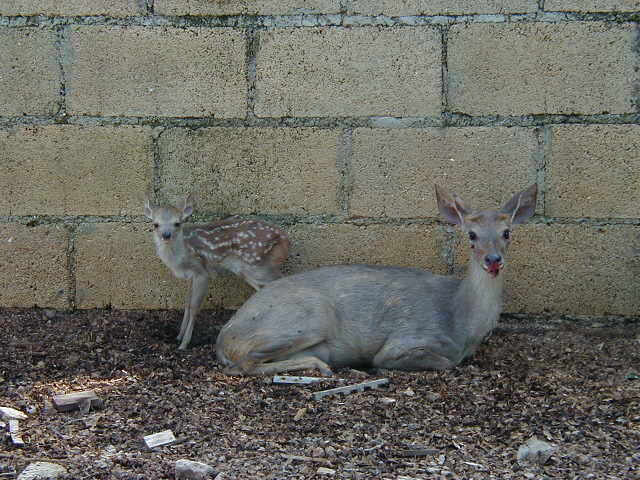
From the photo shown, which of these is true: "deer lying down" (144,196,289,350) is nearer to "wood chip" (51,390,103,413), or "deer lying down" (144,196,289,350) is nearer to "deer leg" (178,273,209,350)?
"deer leg" (178,273,209,350)

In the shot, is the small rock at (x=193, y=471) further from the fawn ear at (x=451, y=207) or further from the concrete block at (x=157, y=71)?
the concrete block at (x=157, y=71)

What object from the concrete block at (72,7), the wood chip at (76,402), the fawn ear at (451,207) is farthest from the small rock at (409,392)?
the concrete block at (72,7)

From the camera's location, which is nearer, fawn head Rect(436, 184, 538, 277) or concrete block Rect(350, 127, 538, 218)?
fawn head Rect(436, 184, 538, 277)

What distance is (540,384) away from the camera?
15.5 ft

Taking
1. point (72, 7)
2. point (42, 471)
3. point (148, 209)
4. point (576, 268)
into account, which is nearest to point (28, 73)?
point (72, 7)

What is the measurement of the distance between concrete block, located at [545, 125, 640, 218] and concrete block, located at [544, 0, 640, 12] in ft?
2.57

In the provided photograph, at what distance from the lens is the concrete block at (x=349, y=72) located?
5805 millimetres

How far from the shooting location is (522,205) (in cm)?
526

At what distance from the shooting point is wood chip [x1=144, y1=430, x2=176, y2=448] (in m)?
3.87

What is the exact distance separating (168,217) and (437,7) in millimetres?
2322

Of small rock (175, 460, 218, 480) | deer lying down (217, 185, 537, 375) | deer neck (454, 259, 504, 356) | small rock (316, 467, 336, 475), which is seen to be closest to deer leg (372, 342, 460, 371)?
deer lying down (217, 185, 537, 375)

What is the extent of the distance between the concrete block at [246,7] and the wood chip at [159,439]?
123 inches

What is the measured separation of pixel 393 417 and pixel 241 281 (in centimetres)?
219

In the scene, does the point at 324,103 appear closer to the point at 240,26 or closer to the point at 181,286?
the point at 240,26
